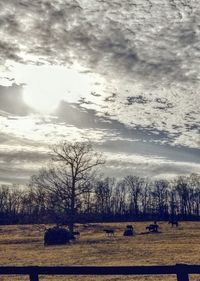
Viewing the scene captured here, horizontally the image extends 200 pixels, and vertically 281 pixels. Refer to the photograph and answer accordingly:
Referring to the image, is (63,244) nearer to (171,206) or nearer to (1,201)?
(171,206)

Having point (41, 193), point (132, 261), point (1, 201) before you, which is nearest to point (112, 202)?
point (1, 201)

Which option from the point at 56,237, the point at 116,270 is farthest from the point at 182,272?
the point at 56,237

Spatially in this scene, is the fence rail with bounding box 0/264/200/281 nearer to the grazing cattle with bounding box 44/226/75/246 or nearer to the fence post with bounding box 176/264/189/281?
the fence post with bounding box 176/264/189/281

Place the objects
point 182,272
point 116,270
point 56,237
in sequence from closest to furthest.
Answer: point 182,272 → point 116,270 → point 56,237

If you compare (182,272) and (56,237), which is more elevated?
(182,272)

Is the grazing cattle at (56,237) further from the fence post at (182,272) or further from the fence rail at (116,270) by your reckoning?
the fence post at (182,272)

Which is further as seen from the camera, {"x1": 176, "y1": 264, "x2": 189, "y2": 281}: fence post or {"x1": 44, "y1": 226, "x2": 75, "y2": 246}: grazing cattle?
{"x1": 44, "y1": 226, "x2": 75, "y2": 246}: grazing cattle

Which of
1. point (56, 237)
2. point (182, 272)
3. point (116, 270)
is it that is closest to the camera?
point (182, 272)

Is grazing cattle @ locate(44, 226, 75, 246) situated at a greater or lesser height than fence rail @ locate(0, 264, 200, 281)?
lesser

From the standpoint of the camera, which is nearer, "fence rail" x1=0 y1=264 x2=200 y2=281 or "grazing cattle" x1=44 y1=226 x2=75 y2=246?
"fence rail" x1=0 y1=264 x2=200 y2=281

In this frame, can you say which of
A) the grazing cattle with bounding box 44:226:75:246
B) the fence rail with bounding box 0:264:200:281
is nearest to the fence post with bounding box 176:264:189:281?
the fence rail with bounding box 0:264:200:281

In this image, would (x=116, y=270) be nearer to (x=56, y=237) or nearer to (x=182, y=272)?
(x=182, y=272)

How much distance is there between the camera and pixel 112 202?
147125mm

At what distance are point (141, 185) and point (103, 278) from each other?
138042 mm
